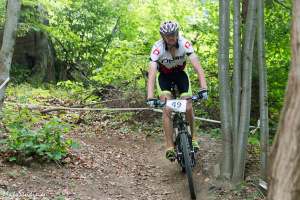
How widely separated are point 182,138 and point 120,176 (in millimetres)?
1355

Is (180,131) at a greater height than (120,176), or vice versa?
(180,131)

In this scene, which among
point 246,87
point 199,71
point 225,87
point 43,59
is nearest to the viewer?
point 246,87

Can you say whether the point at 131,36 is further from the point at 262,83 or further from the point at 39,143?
the point at 262,83

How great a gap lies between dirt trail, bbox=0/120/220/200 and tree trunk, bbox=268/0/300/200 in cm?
336

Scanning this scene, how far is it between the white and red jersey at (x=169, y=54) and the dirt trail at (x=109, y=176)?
1451 mm

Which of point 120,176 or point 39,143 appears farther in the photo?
point 120,176

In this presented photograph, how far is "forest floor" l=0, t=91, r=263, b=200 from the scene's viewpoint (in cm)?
569

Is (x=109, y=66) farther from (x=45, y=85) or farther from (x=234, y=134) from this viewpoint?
(x=45, y=85)

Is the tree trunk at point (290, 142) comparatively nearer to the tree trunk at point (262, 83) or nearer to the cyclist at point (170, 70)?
the tree trunk at point (262, 83)

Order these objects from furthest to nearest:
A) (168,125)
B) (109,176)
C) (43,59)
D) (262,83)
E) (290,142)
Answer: (43,59), (109,176), (168,125), (262,83), (290,142)

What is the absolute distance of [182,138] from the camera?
19.8ft

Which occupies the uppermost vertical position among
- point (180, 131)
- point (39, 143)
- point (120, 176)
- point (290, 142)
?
point (290, 142)

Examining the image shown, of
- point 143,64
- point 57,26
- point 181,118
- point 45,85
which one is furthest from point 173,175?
point 57,26

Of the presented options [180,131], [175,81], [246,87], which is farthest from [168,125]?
[246,87]
